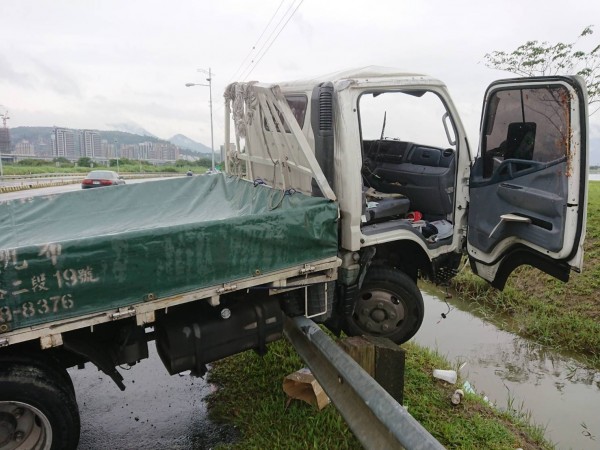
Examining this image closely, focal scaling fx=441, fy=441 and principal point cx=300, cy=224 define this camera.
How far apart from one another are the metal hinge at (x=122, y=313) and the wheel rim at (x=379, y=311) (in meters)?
1.95

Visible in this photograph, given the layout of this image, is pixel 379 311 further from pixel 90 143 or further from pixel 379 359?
pixel 90 143

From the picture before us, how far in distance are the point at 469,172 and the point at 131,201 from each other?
3275mm

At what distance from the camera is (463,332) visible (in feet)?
19.6

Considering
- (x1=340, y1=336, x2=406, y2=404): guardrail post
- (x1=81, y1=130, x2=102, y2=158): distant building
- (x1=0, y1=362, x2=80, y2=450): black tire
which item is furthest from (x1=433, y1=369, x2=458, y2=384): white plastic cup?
(x1=81, y1=130, x2=102, y2=158): distant building

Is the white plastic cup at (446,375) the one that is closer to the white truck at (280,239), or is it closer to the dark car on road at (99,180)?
the white truck at (280,239)

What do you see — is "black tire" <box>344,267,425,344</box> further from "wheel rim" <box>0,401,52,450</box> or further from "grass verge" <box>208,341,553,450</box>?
"wheel rim" <box>0,401,52,450</box>

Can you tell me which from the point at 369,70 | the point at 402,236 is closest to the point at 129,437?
the point at 402,236

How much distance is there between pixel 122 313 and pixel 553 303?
19.9ft

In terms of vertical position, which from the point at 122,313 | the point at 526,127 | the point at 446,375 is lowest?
the point at 446,375

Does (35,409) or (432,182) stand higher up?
(432,182)

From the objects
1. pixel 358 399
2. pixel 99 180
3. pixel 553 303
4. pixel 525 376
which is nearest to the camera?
pixel 358 399

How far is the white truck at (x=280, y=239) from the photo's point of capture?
91.7 inches

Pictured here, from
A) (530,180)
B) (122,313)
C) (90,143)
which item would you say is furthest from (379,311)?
(90,143)

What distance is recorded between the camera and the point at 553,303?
630 centimetres
